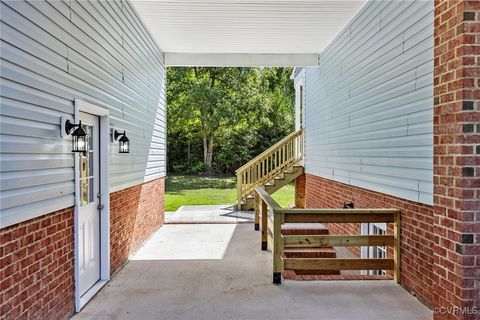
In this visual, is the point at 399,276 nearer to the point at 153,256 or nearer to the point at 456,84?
the point at 456,84

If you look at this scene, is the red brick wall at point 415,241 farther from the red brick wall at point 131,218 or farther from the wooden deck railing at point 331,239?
the red brick wall at point 131,218

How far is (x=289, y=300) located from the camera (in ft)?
13.3

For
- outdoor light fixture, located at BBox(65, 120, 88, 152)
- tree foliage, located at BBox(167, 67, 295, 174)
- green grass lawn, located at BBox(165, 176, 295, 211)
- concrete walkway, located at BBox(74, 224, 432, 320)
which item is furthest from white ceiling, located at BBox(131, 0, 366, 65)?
tree foliage, located at BBox(167, 67, 295, 174)

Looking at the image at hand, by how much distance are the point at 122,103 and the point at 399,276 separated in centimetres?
402

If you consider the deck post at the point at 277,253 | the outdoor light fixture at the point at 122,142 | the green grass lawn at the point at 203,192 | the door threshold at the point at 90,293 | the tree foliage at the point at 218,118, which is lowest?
the green grass lawn at the point at 203,192

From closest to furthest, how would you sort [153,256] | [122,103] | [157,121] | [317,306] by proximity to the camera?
[317,306]
[122,103]
[153,256]
[157,121]

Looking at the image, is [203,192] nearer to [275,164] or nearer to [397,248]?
[275,164]

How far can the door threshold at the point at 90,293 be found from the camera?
3.84 metres

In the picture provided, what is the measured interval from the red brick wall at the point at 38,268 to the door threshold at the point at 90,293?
0.19 m

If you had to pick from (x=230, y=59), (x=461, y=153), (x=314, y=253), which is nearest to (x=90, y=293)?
(x=461, y=153)

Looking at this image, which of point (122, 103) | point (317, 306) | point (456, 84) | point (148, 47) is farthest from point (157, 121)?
point (456, 84)

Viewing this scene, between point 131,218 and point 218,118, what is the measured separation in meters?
13.9

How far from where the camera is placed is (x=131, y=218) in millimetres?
5930

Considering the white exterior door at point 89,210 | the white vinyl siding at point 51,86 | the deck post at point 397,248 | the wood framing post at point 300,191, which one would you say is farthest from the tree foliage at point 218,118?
the deck post at point 397,248
